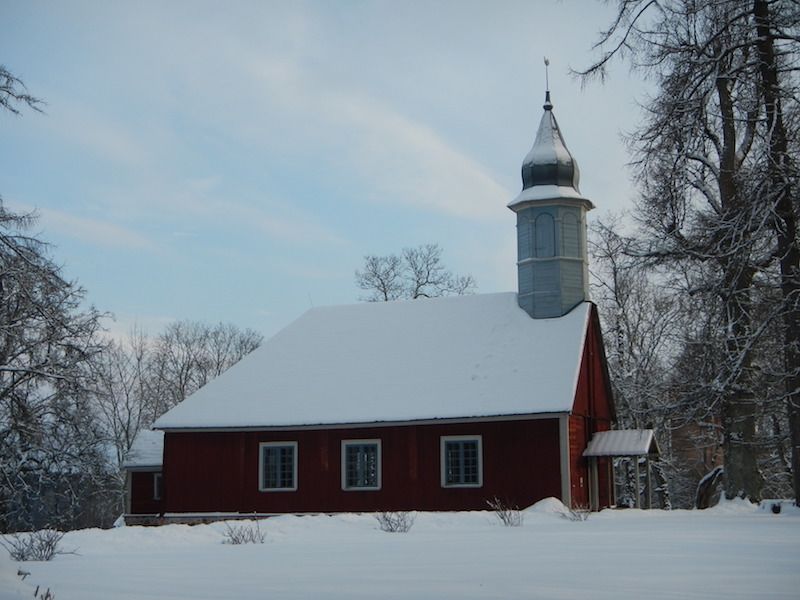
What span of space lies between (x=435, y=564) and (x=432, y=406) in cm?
1574

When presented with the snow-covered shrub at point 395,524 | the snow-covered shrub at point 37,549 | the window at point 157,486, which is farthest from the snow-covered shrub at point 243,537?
the window at point 157,486

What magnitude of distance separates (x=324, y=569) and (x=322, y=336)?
21.0 m

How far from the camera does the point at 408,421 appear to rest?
25016 mm

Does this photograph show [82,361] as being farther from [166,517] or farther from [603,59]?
[603,59]

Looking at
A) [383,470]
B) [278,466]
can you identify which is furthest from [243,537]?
[278,466]

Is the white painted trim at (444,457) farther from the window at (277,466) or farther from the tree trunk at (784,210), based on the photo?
the tree trunk at (784,210)

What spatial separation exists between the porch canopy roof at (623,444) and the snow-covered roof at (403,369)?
8.01ft

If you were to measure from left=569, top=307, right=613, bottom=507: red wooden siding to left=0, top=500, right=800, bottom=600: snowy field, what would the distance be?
31.9ft

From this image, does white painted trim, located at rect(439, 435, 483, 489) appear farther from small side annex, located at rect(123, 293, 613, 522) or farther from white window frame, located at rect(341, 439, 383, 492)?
white window frame, located at rect(341, 439, 383, 492)

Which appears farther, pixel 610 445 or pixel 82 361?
pixel 610 445

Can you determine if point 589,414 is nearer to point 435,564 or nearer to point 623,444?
point 623,444

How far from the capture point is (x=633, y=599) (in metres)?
6.81

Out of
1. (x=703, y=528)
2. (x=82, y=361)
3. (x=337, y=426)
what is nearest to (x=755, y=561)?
(x=703, y=528)

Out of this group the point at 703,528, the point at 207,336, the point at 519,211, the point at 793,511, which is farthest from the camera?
the point at 207,336
